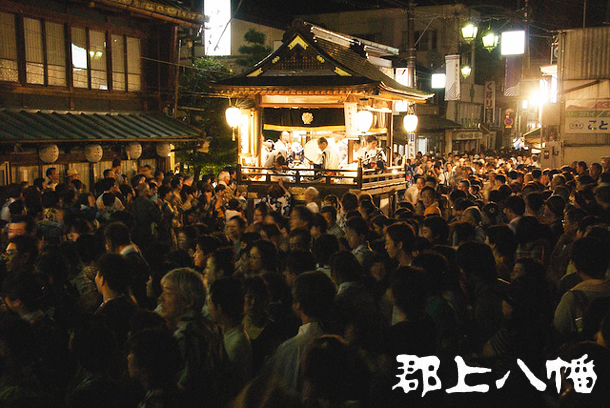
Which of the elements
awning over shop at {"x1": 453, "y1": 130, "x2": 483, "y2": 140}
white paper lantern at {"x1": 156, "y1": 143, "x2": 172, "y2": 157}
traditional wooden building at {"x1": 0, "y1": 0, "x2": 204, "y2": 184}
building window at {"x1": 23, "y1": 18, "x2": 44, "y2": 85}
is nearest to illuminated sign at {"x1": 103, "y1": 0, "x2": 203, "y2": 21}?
traditional wooden building at {"x1": 0, "y1": 0, "x2": 204, "y2": 184}

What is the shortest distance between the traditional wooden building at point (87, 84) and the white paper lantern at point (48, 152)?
0.02m

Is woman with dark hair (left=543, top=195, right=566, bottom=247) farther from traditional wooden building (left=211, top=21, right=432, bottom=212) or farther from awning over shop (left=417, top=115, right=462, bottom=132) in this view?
awning over shop (left=417, top=115, right=462, bottom=132)

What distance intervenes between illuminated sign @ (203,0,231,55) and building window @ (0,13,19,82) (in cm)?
1043

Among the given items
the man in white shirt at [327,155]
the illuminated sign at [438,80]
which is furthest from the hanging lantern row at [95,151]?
the illuminated sign at [438,80]

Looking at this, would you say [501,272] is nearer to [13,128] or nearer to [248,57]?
[13,128]

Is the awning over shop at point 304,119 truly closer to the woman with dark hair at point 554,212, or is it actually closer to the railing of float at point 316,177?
the railing of float at point 316,177

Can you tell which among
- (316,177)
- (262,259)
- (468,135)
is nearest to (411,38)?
(316,177)

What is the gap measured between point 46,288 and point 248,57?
2763cm

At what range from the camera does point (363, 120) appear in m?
16.5

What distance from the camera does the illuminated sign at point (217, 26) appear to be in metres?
27.0

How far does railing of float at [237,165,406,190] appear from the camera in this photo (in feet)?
50.2

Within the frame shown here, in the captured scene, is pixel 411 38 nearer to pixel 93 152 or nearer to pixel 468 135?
pixel 93 152

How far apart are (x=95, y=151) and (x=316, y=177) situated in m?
5.96

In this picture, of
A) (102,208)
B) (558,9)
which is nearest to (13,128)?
(102,208)
